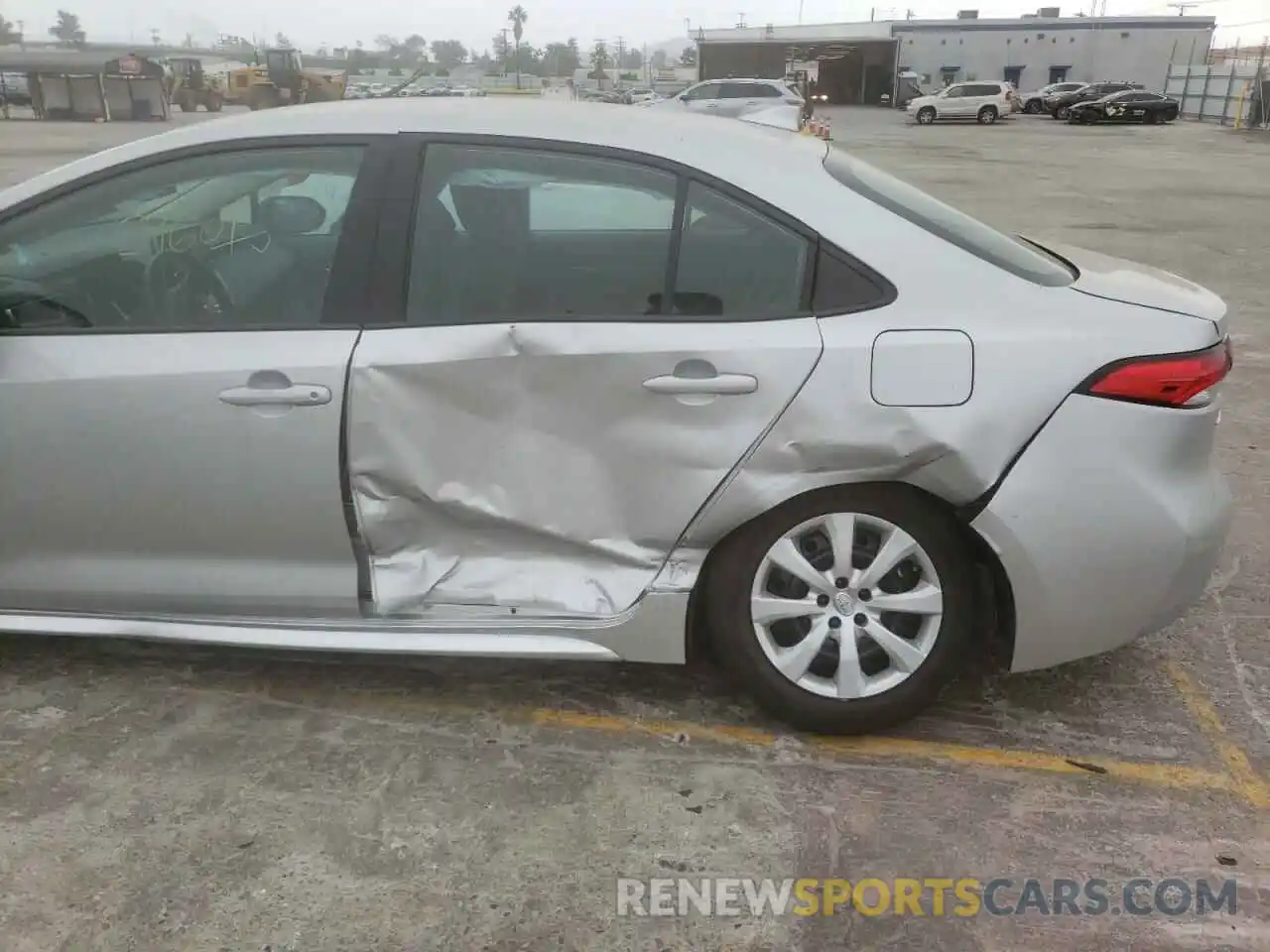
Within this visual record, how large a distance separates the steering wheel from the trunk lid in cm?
228

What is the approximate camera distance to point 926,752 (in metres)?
2.85

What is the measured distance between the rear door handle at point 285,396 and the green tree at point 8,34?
210 ft

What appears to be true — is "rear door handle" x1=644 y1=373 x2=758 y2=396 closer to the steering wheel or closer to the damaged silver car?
the damaged silver car

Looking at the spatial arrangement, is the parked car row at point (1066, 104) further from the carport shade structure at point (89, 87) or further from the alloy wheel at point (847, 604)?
the alloy wheel at point (847, 604)

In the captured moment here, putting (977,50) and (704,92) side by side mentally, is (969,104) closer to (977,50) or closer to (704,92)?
(704,92)

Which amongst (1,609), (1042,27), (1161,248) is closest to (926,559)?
(1,609)

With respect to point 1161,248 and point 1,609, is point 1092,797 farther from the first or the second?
point 1161,248

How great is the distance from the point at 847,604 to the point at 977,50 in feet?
226

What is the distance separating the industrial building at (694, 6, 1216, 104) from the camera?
202 feet

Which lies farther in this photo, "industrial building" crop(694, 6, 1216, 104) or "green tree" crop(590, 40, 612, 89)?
"green tree" crop(590, 40, 612, 89)

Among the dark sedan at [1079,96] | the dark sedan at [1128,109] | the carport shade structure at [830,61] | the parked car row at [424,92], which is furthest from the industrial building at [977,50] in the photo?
the parked car row at [424,92]

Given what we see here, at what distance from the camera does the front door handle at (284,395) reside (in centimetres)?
271

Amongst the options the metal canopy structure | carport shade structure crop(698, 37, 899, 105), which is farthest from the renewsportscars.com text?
carport shade structure crop(698, 37, 899, 105)

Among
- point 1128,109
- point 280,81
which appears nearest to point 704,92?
point 280,81
